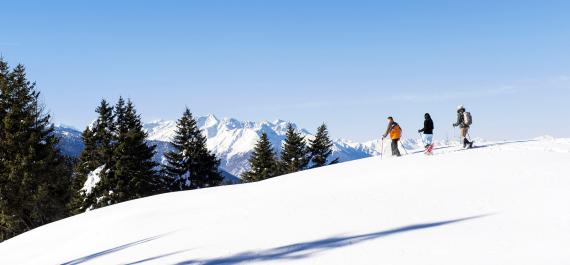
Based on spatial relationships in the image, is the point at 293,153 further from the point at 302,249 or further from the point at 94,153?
the point at 302,249

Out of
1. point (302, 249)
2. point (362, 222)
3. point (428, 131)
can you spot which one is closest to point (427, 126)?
point (428, 131)

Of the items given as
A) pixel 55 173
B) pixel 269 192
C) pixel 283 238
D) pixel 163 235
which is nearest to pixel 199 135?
pixel 55 173

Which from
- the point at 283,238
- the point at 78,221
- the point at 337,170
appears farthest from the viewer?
the point at 337,170

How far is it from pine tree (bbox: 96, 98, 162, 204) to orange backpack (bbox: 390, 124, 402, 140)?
28.5 m

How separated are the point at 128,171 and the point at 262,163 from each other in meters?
17.5

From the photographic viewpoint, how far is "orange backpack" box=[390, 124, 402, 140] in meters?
22.2

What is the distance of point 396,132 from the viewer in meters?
22.2

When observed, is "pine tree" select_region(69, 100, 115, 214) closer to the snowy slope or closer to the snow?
the snow

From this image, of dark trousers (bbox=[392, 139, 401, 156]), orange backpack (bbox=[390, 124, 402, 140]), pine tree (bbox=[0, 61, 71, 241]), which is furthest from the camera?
pine tree (bbox=[0, 61, 71, 241])

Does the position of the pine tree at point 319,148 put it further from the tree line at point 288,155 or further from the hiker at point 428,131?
the hiker at point 428,131

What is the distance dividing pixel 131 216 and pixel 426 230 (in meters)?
12.0

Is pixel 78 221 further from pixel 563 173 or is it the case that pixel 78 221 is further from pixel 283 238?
pixel 563 173

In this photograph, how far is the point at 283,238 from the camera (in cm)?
1021

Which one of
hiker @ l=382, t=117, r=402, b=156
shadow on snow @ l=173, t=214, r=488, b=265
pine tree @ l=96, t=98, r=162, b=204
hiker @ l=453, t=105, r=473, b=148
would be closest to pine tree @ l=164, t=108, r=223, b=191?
pine tree @ l=96, t=98, r=162, b=204
